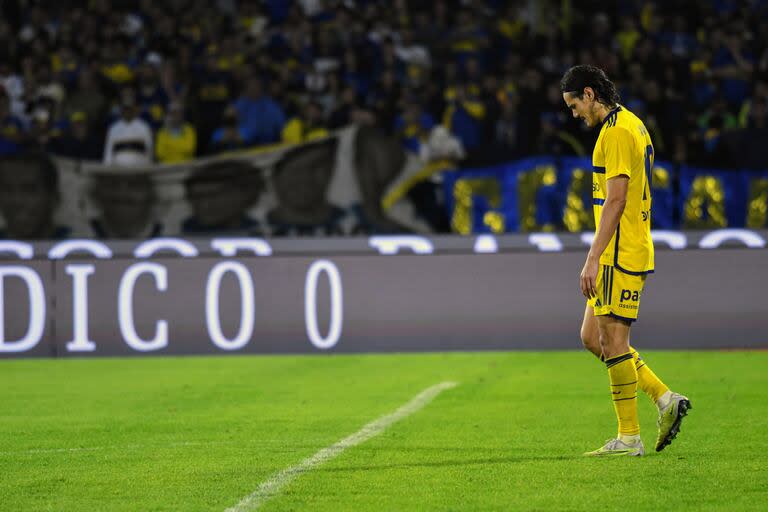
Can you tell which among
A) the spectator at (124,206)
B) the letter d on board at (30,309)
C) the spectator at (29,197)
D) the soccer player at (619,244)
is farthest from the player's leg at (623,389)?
the spectator at (29,197)

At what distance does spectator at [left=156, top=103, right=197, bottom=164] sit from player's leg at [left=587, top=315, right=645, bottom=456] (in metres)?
11.2

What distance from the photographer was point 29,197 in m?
16.3

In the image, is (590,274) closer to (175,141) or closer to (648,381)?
(648,381)

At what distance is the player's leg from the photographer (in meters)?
6.89

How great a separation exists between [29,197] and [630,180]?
36.0 feet

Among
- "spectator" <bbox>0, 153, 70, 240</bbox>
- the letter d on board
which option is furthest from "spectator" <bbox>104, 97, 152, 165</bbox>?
the letter d on board

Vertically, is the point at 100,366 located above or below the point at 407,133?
below

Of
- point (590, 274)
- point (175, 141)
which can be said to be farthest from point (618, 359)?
point (175, 141)

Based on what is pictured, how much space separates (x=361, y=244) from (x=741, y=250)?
3.88 metres

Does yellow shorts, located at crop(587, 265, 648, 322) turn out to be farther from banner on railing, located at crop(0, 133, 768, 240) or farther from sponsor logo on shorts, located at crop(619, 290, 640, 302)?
banner on railing, located at crop(0, 133, 768, 240)

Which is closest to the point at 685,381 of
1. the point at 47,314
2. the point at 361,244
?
the point at 361,244

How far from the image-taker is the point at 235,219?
53.7 feet

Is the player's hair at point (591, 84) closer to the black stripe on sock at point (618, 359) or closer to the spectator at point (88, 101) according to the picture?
the black stripe on sock at point (618, 359)

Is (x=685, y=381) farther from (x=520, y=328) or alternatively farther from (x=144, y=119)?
(x=144, y=119)
